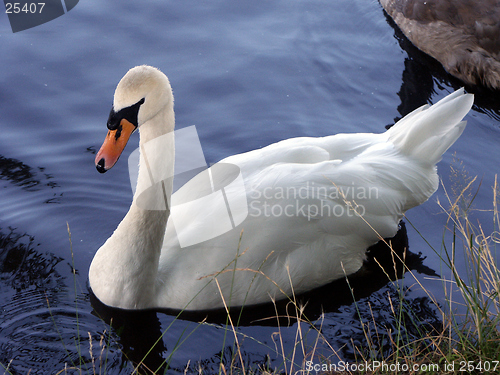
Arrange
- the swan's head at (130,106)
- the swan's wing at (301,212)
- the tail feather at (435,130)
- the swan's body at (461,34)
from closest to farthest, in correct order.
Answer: the swan's head at (130,106)
the swan's wing at (301,212)
the tail feather at (435,130)
the swan's body at (461,34)

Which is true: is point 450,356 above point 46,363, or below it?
above

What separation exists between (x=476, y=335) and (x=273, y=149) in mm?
2083

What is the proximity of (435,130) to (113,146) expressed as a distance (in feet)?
8.93

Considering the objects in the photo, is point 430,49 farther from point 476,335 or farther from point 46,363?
point 46,363

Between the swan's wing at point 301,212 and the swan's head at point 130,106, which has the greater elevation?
the swan's head at point 130,106

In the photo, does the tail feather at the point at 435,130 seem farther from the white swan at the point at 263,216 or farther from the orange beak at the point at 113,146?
the orange beak at the point at 113,146

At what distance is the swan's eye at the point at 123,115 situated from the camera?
381cm

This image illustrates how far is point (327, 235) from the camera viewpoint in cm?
466

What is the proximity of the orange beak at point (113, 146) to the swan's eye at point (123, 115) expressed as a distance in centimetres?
2

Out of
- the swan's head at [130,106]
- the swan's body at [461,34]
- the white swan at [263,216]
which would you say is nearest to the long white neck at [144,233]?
the white swan at [263,216]

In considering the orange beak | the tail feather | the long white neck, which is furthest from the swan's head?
the tail feather

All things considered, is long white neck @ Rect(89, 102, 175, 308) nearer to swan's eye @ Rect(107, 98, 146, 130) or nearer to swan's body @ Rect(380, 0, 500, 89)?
swan's eye @ Rect(107, 98, 146, 130)


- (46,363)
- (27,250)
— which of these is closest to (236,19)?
(27,250)

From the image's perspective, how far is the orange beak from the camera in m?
3.78
